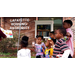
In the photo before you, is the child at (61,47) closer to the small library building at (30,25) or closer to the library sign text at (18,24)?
the small library building at (30,25)

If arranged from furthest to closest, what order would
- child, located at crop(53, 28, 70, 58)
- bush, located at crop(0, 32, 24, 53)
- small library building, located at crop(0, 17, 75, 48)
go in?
small library building, located at crop(0, 17, 75, 48) < bush, located at crop(0, 32, 24, 53) < child, located at crop(53, 28, 70, 58)

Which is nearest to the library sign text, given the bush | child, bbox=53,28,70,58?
the bush

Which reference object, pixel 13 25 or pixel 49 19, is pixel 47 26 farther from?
pixel 13 25

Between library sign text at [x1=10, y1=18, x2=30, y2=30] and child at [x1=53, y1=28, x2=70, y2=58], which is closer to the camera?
child at [x1=53, y1=28, x2=70, y2=58]

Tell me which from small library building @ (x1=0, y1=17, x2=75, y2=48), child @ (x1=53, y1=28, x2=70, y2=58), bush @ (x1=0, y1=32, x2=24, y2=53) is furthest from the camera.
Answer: small library building @ (x1=0, y1=17, x2=75, y2=48)

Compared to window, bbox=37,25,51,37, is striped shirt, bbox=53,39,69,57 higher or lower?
lower

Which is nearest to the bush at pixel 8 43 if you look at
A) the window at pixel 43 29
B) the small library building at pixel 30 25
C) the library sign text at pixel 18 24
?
the library sign text at pixel 18 24

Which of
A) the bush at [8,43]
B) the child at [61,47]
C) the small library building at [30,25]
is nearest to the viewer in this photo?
the child at [61,47]

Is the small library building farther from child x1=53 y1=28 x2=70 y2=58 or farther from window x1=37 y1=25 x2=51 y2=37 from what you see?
child x1=53 y1=28 x2=70 y2=58

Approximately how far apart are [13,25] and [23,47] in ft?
13.1

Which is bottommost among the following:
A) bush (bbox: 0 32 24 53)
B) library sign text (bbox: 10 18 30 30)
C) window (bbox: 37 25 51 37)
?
bush (bbox: 0 32 24 53)

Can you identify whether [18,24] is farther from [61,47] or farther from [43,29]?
[61,47]

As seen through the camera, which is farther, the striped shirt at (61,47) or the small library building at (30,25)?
the small library building at (30,25)

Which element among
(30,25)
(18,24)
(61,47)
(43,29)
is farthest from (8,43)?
(61,47)
